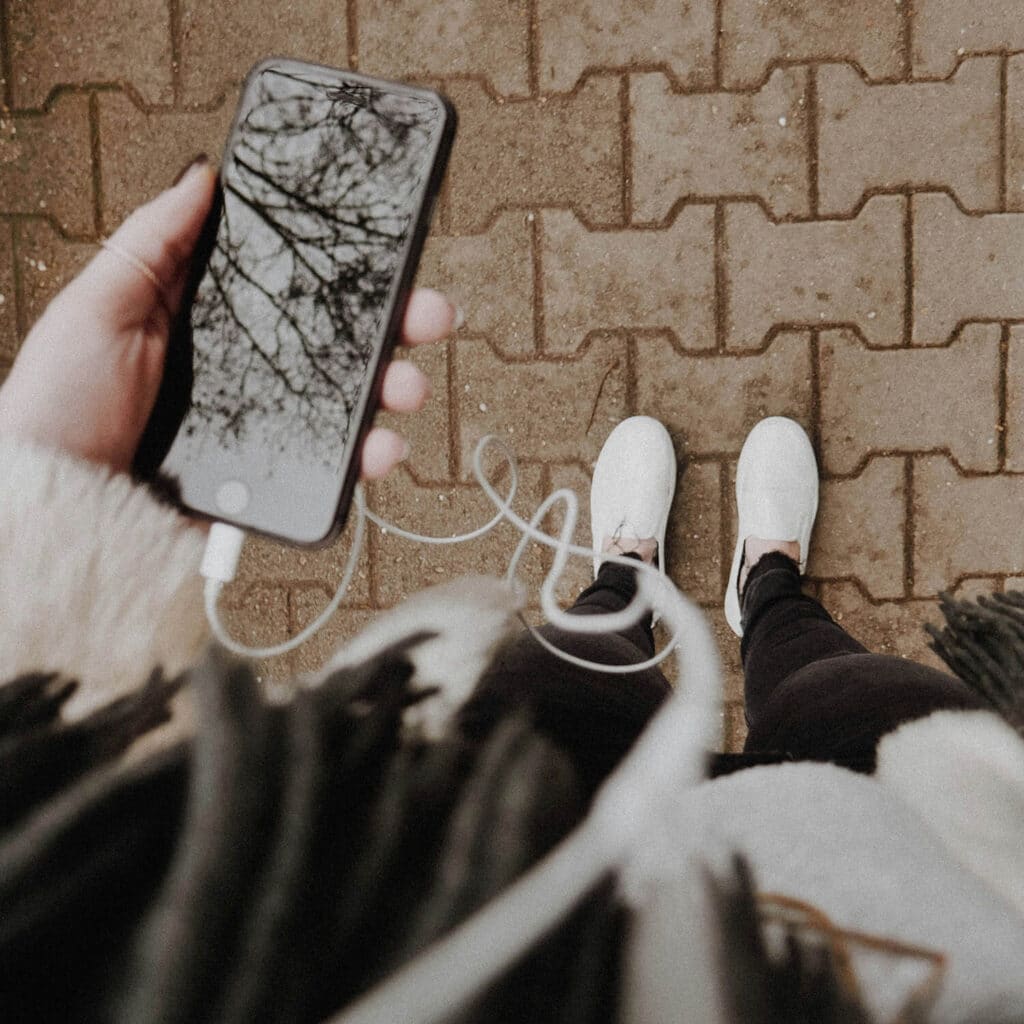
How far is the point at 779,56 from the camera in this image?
1285 millimetres

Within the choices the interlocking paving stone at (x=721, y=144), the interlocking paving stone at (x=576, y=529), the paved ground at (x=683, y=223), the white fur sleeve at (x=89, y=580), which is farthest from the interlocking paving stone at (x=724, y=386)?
the white fur sleeve at (x=89, y=580)

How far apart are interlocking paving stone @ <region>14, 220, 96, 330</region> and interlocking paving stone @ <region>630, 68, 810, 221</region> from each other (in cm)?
90

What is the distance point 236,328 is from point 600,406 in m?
0.65

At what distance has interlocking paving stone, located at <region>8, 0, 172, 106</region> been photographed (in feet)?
4.41

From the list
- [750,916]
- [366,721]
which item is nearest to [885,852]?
[750,916]

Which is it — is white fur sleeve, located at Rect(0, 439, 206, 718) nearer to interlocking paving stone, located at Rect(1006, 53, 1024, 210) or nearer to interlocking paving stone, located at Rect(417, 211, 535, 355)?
interlocking paving stone, located at Rect(417, 211, 535, 355)

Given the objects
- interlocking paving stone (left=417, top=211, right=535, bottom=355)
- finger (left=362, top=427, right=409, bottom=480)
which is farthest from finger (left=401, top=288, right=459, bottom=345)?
interlocking paving stone (left=417, top=211, right=535, bottom=355)

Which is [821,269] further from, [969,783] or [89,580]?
[89,580]

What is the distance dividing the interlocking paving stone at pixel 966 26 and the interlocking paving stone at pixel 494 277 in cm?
66

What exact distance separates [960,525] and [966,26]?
0.75 metres

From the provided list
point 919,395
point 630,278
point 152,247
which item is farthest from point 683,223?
point 152,247

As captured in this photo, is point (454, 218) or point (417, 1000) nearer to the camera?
point (417, 1000)

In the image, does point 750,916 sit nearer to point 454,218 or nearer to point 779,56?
point 454,218

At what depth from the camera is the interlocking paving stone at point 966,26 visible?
50.0 inches
